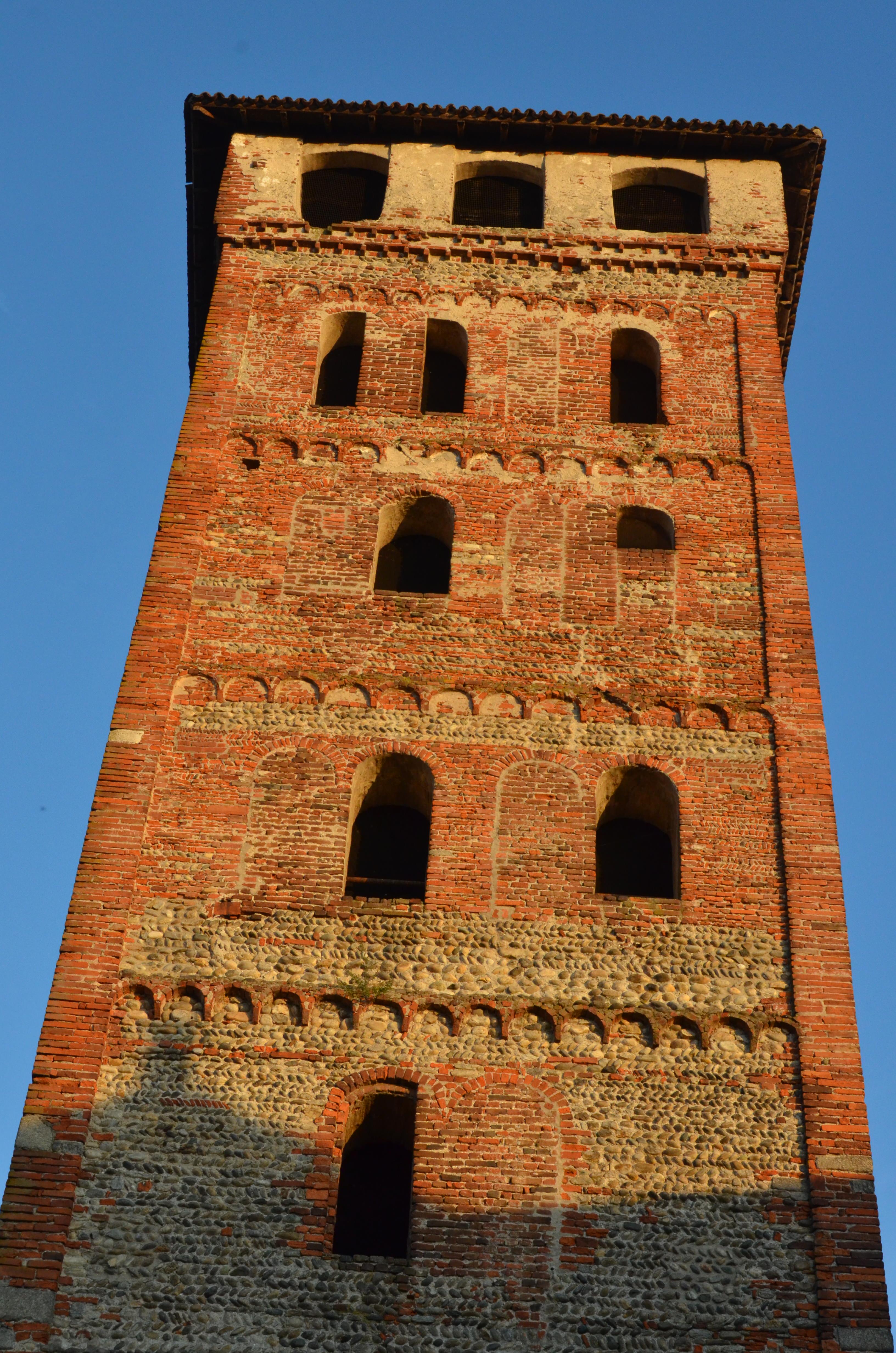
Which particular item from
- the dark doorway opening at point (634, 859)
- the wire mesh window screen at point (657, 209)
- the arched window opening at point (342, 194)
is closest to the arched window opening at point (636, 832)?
the dark doorway opening at point (634, 859)

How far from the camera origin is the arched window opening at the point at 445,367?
2175cm

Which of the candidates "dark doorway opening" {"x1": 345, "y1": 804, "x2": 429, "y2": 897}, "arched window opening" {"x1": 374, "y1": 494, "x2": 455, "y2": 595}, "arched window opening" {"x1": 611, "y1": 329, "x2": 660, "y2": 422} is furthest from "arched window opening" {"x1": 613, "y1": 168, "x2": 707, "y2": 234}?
"dark doorway opening" {"x1": 345, "y1": 804, "x2": 429, "y2": 897}

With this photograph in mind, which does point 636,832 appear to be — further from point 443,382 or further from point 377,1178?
point 443,382

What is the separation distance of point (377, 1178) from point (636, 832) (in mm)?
4269

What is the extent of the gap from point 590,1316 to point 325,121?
16.5m

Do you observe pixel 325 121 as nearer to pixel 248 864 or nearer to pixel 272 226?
pixel 272 226

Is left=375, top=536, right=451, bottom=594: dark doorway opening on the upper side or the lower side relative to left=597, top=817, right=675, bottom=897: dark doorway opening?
upper

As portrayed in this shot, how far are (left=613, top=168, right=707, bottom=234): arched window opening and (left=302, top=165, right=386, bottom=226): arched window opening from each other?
126 inches

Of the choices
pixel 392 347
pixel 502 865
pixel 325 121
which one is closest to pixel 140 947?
pixel 502 865

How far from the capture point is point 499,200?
78.4ft

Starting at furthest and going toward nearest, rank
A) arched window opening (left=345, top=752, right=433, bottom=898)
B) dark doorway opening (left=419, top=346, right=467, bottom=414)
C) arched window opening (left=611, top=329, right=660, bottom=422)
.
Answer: dark doorway opening (left=419, top=346, right=467, bottom=414) < arched window opening (left=611, top=329, right=660, bottom=422) < arched window opening (left=345, top=752, right=433, bottom=898)

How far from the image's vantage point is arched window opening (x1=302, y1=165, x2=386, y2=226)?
23797mm

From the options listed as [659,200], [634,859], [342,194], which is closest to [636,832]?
[634,859]

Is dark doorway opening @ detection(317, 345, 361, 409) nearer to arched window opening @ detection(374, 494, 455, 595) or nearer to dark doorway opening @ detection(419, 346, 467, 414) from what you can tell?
dark doorway opening @ detection(419, 346, 467, 414)
